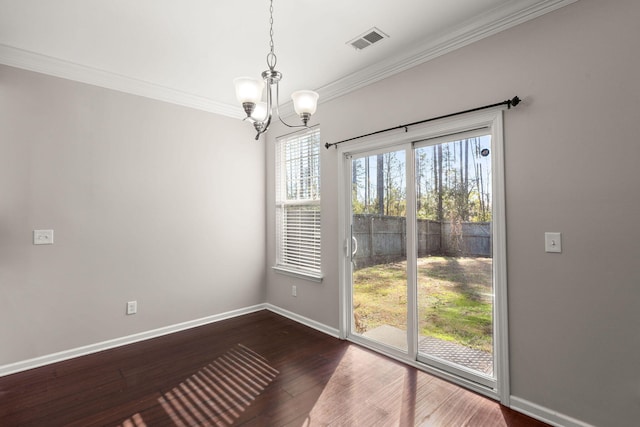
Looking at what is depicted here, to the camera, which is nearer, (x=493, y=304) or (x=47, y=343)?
(x=493, y=304)

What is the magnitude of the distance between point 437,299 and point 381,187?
1.16 m

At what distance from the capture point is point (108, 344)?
10.4 ft

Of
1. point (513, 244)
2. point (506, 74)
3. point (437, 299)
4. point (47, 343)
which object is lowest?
point (47, 343)

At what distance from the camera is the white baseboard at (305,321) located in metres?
3.45

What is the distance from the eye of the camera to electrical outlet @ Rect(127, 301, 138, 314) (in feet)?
10.8

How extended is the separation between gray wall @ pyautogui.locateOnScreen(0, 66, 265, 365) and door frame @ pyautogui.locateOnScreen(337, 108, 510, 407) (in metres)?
1.56

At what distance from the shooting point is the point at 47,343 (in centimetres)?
284

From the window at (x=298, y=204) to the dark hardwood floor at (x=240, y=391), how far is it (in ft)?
3.46

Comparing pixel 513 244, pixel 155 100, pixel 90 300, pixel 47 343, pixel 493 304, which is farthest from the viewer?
pixel 155 100

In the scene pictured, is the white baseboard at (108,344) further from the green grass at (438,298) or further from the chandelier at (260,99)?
the chandelier at (260,99)

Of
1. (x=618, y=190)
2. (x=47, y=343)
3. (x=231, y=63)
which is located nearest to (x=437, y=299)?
(x=618, y=190)

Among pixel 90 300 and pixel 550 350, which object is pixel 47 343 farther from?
pixel 550 350

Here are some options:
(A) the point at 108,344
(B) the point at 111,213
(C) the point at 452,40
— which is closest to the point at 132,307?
(A) the point at 108,344

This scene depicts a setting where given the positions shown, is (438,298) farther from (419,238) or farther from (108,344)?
(108,344)
